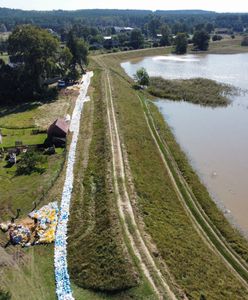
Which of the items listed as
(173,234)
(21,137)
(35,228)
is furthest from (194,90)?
(35,228)

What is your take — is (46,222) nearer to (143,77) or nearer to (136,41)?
(143,77)

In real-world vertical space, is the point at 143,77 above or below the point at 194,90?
above

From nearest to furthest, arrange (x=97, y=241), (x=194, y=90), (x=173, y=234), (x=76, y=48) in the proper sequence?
(x=97, y=241) < (x=173, y=234) < (x=194, y=90) < (x=76, y=48)

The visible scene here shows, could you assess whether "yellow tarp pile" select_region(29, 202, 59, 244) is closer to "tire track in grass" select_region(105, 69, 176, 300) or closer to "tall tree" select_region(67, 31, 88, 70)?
"tire track in grass" select_region(105, 69, 176, 300)

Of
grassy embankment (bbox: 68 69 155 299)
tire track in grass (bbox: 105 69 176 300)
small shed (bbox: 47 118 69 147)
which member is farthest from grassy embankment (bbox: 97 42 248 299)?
small shed (bbox: 47 118 69 147)

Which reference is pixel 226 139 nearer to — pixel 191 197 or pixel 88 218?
pixel 191 197

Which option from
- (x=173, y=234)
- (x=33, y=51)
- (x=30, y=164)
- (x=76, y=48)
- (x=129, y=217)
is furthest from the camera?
(x=76, y=48)

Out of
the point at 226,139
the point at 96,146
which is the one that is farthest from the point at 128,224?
the point at 226,139
